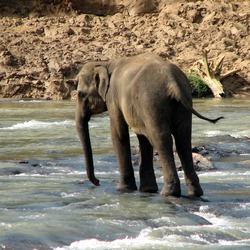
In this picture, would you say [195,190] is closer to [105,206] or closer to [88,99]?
[105,206]

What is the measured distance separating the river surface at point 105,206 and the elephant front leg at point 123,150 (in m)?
0.27

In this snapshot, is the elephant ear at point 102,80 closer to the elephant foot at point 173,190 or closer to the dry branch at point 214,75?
the elephant foot at point 173,190

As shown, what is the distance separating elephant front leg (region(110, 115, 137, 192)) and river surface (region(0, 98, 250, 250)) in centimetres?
27

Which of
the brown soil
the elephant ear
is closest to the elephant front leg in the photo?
the elephant ear

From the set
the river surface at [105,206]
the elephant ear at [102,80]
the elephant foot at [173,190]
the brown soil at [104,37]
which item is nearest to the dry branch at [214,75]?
the brown soil at [104,37]

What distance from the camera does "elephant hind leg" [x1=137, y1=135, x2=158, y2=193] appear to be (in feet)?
40.4

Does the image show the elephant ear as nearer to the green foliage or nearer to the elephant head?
the elephant head

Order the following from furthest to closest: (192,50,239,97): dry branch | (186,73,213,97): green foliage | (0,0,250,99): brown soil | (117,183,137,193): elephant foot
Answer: (0,0,250,99): brown soil
(192,50,239,97): dry branch
(186,73,213,97): green foliage
(117,183,137,193): elephant foot

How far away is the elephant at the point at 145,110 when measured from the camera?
1139 centimetres

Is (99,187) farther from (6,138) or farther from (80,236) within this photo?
(6,138)

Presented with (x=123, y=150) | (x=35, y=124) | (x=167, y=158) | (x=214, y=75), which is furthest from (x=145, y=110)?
(x=214, y=75)

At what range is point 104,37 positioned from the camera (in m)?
44.6

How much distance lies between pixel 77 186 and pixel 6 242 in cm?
410

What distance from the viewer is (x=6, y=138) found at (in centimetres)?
2120
